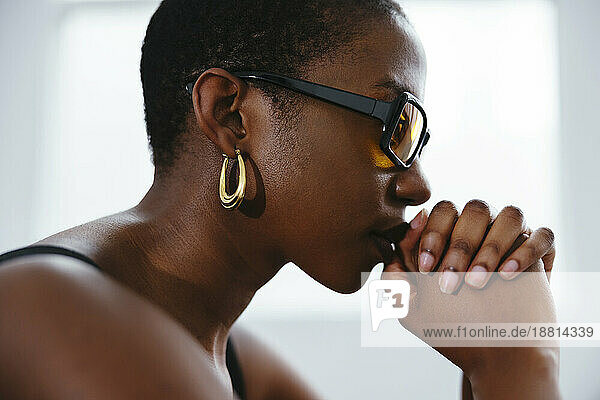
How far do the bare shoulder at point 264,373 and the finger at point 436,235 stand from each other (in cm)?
29

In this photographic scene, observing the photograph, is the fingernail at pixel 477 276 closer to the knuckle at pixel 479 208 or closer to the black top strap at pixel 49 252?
the knuckle at pixel 479 208

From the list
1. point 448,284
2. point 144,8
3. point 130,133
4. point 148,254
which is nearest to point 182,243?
point 148,254

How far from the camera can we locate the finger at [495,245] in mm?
788

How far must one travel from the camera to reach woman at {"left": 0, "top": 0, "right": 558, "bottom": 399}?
2.41ft

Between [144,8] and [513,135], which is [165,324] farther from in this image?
[144,8]

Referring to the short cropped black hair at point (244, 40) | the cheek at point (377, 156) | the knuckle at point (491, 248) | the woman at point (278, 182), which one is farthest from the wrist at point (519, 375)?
the short cropped black hair at point (244, 40)

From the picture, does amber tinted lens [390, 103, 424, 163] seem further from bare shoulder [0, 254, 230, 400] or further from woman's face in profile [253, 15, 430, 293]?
bare shoulder [0, 254, 230, 400]

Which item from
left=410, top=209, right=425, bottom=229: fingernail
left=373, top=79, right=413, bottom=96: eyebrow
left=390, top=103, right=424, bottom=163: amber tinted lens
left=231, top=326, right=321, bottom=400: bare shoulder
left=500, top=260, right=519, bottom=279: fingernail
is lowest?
left=231, top=326, right=321, bottom=400: bare shoulder

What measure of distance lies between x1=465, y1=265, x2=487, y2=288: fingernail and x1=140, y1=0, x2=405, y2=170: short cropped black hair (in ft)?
0.88

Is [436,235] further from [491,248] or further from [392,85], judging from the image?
[392,85]

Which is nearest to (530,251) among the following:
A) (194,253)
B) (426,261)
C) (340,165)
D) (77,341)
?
(426,261)

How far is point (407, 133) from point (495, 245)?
0.52ft

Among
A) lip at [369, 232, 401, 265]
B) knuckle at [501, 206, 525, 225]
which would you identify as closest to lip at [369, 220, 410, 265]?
lip at [369, 232, 401, 265]

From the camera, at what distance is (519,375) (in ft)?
2.48
